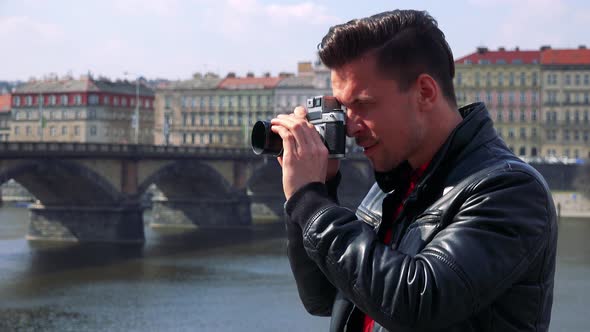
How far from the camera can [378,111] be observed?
2939 millimetres

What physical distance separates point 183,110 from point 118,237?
2061 inches

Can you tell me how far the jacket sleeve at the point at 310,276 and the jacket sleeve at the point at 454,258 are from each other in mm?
402

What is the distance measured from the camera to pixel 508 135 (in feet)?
316

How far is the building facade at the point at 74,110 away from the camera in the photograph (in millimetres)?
100125

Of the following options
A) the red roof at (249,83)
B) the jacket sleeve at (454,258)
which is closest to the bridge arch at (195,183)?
the red roof at (249,83)

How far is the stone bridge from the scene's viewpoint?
47531 millimetres

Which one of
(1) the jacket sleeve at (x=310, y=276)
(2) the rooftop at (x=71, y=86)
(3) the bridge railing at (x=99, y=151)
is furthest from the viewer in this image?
(2) the rooftop at (x=71, y=86)

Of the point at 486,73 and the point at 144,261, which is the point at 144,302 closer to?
the point at 144,261

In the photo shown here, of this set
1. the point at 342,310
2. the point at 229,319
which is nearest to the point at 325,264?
the point at 342,310

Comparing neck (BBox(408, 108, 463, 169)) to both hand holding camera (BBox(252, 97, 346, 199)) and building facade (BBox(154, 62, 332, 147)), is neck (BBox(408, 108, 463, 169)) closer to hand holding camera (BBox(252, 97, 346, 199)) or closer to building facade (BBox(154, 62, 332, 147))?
hand holding camera (BBox(252, 97, 346, 199))

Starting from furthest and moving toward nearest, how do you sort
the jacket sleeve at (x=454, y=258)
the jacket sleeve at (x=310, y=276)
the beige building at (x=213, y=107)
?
the beige building at (x=213, y=107), the jacket sleeve at (x=310, y=276), the jacket sleeve at (x=454, y=258)

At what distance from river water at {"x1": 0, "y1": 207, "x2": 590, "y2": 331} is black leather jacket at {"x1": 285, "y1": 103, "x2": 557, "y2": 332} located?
938 inches

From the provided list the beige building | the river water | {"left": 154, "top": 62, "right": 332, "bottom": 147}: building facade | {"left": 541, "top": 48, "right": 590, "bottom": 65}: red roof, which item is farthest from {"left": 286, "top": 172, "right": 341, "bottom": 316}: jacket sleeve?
the beige building

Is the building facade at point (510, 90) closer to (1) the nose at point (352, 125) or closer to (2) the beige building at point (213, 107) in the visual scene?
(2) the beige building at point (213, 107)
